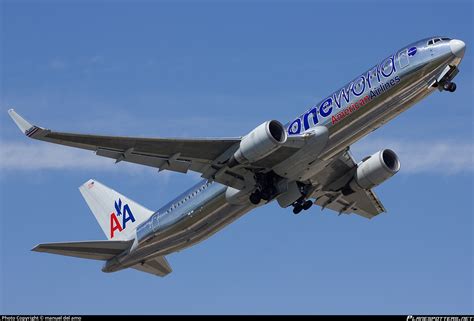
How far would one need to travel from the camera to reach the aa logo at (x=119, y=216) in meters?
48.4

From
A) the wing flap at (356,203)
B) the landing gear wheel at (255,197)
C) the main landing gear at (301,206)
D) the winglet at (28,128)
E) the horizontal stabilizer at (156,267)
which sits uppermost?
the wing flap at (356,203)

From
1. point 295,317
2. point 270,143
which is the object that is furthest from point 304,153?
point 295,317

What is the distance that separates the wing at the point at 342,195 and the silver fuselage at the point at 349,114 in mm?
2568

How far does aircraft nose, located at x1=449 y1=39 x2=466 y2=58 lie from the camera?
36.5m

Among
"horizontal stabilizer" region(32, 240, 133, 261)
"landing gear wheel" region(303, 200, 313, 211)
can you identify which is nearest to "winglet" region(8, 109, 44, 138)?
"horizontal stabilizer" region(32, 240, 133, 261)

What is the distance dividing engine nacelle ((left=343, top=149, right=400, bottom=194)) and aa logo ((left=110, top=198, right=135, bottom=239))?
41.1 feet

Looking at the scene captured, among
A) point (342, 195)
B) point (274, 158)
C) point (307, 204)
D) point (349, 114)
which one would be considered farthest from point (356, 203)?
point (349, 114)

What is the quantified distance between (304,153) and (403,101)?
185 inches

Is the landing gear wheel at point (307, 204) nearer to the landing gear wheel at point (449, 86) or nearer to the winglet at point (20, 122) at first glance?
the landing gear wheel at point (449, 86)

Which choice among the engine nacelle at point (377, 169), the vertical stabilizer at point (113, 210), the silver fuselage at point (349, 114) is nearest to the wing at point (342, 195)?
the engine nacelle at point (377, 169)

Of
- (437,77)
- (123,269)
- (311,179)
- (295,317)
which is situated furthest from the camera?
(123,269)

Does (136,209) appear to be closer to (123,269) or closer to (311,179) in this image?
(123,269)

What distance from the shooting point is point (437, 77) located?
122 feet

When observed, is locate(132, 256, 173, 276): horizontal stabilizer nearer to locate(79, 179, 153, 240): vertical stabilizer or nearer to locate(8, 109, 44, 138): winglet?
locate(79, 179, 153, 240): vertical stabilizer
